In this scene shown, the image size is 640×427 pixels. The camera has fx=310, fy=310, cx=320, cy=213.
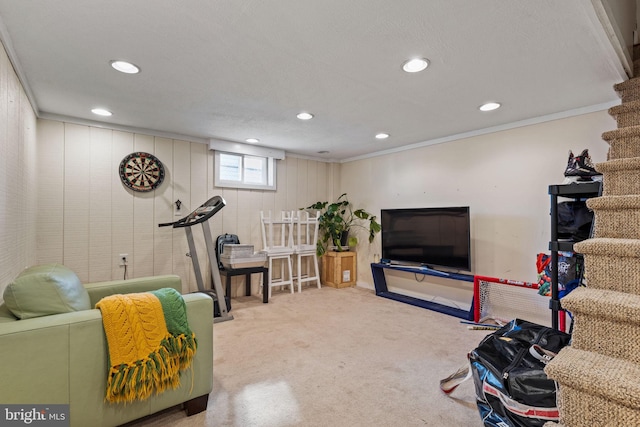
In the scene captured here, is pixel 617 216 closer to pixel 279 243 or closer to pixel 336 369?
pixel 336 369

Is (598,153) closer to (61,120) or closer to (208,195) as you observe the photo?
(208,195)

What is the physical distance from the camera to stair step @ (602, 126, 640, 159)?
5.56 feet

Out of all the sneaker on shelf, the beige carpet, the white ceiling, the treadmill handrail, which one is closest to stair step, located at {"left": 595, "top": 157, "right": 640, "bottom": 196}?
the sneaker on shelf

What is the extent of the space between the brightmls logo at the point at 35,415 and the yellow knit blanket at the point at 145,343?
170 millimetres

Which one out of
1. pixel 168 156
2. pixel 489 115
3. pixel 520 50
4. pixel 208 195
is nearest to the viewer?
pixel 520 50

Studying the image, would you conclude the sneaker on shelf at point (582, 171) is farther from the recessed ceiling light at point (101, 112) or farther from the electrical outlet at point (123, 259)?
the electrical outlet at point (123, 259)

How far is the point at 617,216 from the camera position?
136 cm

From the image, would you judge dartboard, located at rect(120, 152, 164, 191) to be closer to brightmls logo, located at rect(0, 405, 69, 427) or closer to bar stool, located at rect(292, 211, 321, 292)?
bar stool, located at rect(292, 211, 321, 292)

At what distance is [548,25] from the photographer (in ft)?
5.39

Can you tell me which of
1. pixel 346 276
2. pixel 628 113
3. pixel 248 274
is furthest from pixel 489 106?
pixel 248 274

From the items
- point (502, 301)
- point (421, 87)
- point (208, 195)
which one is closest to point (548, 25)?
point (421, 87)

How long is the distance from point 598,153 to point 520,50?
166 centimetres

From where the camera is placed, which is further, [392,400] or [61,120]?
[61,120]

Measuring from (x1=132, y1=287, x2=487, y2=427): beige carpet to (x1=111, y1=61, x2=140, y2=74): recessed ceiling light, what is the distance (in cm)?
221
